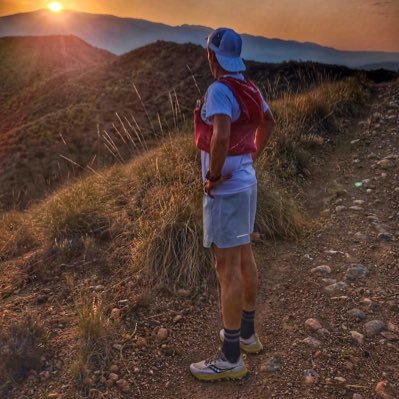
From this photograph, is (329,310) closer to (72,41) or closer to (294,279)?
(294,279)

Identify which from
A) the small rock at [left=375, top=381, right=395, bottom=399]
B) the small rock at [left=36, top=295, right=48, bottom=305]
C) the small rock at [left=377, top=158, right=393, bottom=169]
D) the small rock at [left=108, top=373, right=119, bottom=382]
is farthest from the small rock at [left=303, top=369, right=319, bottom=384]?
the small rock at [left=377, top=158, right=393, bottom=169]

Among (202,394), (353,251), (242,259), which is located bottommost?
(202,394)

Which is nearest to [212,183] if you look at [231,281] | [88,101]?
[231,281]

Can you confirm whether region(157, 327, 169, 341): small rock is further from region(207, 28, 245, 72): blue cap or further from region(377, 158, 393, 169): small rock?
region(377, 158, 393, 169): small rock

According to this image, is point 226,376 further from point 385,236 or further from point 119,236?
point 385,236

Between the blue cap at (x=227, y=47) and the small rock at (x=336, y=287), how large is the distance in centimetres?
228

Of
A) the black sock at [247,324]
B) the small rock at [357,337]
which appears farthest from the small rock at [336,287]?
the black sock at [247,324]

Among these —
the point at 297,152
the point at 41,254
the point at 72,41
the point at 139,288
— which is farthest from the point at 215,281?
the point at 72,41

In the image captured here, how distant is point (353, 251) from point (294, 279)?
2.73 ft

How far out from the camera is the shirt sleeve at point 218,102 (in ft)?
8.91

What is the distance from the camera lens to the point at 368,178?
6.95 metres

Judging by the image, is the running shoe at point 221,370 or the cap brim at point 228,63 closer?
the cap brim at point 228,63

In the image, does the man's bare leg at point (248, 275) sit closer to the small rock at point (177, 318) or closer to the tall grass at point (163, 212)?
the small rock at point (177, 318)

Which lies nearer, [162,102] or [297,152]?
[297,152]
